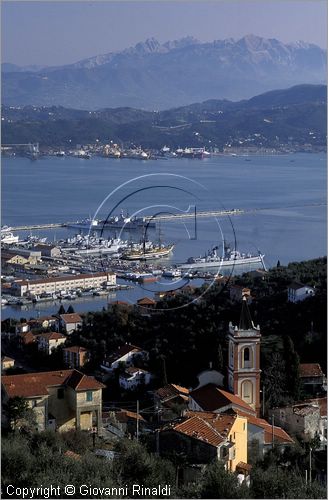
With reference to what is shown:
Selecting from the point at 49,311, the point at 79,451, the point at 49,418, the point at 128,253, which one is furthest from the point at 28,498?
the point at 128,253

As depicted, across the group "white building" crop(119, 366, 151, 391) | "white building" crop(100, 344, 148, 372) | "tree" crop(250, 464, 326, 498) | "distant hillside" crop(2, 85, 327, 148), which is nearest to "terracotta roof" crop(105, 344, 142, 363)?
"white building" crop(100, 344, 148, 372)

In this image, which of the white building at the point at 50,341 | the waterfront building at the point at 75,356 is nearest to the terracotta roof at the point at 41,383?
the waterfront building at the point at 75,356

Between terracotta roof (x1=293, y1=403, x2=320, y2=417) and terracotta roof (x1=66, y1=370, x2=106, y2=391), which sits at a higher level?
terracotta roof (x1=66, y1=370, x2=106, y2=391)

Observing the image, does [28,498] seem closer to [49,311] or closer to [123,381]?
[123,381]

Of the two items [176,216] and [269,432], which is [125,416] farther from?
→ [176,216]

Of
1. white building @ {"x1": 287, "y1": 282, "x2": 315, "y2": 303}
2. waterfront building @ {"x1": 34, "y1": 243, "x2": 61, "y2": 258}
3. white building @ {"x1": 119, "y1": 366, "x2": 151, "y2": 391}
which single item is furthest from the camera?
waterfront building @ {"x1": 34, "y1": 243, "x2": 61, "y2": 258}

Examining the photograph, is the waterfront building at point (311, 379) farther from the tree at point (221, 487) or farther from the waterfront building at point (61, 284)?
the waterfront building at point (61, 284)

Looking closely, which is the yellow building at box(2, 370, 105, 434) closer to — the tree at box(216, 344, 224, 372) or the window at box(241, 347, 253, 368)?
the window at box(241, 347, 253, 368)
